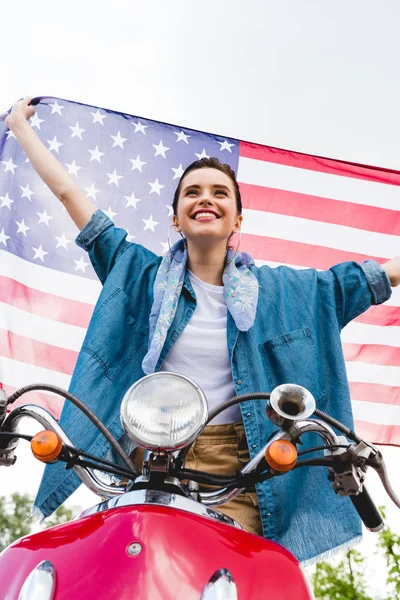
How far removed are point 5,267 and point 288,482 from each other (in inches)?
102

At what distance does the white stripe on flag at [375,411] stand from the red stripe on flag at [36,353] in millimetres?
1838

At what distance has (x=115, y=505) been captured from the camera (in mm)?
1399

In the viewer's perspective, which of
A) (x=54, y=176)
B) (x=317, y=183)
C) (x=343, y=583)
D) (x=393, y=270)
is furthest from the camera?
(x=343, y=583)

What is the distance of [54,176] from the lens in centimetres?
299

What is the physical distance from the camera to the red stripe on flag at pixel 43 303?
167 inches

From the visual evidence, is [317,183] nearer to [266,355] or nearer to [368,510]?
[266,355]

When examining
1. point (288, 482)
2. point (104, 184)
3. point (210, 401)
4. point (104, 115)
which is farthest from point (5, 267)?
point (288, 482)

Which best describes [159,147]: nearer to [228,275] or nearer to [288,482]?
[228,275]

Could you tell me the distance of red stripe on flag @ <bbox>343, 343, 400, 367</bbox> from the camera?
4457mm

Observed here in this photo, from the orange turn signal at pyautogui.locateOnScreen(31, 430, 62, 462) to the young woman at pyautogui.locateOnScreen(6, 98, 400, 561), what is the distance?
69cm

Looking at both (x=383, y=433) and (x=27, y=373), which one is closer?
(x=27, y=373)

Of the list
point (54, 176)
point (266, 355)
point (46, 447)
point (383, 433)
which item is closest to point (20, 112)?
point (54, 176)

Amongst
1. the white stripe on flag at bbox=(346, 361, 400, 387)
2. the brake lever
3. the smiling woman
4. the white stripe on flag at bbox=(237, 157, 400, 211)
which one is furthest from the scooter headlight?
the white stripe on flag at bbox=(237, 157, 400, 211)

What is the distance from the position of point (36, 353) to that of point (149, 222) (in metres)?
1.07
